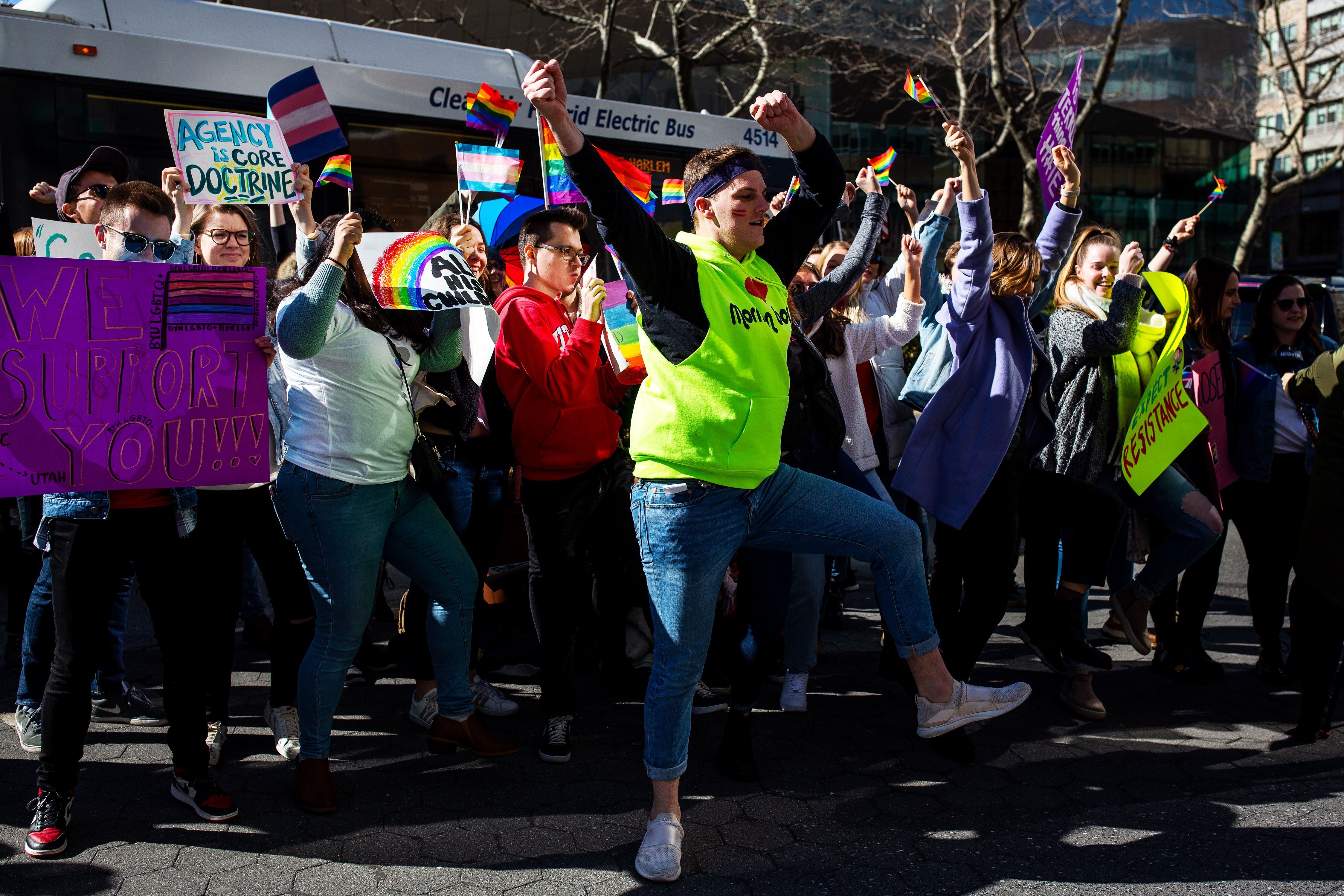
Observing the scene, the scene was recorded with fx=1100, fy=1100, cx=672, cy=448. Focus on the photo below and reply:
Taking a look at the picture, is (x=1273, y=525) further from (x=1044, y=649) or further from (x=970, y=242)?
(x=970, y=242)

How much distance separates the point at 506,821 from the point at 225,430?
1528mm

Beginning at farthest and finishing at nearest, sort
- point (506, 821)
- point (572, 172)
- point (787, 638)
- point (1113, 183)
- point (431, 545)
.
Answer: point (1113, 183), point (787, 638), point (431, 545), point (506, 821), point (572, 172)

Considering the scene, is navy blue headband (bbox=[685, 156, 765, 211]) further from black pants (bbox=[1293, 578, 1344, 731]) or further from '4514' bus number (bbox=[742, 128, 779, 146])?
'4514' bus number (bbox=[742, 128, 779, 146])

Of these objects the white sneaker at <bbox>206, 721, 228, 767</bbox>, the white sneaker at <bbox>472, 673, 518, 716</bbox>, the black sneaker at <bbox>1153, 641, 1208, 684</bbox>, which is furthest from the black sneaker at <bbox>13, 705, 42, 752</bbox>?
the black sneaker at <bbox>1153, 641, 1208, 684</bbox>

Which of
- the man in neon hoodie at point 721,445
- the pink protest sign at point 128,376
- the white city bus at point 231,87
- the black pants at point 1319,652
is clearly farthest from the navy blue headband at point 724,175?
the white city bus at point 231,87

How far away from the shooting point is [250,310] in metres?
3.51

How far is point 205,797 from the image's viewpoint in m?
3.37

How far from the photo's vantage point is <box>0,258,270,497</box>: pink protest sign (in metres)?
3.18

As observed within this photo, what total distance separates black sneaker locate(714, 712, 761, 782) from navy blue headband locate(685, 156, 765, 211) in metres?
1.76

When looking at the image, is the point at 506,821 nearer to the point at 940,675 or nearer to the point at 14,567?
the point at 940,675

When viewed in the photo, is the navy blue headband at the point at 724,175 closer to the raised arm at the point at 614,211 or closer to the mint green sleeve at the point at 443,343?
the raised arm at the point at 614,211

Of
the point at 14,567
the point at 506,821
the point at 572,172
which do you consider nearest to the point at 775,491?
the point at 572,172

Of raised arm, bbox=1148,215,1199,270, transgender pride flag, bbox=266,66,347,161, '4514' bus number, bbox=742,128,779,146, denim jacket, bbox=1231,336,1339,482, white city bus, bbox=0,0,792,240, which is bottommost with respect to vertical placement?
denim jacket, bbox=1231,336,1339,482

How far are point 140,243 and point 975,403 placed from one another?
2904 millimetres
